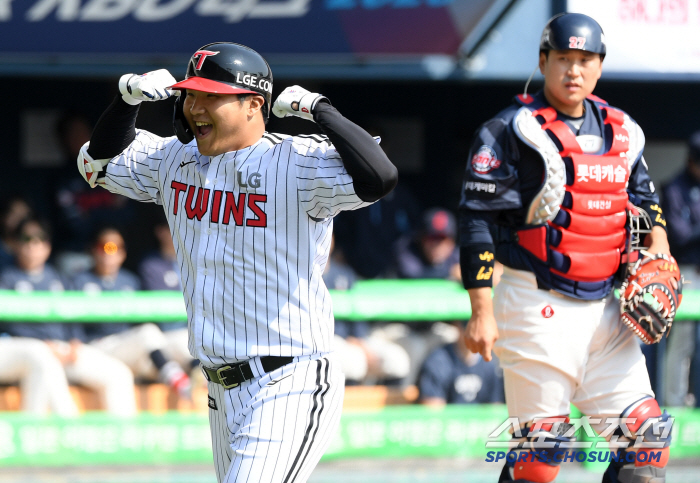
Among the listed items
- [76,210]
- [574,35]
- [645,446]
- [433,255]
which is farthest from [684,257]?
[76,210]

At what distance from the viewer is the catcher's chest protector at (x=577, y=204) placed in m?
3.66

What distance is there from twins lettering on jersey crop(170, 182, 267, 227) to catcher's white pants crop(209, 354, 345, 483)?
429 mm

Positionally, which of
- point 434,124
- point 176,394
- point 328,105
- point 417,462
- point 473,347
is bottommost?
point 417,462

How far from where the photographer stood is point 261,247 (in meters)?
2.98

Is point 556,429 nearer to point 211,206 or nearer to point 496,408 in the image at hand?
point 211,206

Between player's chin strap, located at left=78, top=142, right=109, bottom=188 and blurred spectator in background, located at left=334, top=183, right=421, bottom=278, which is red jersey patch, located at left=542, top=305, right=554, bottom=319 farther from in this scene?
blurred spectator in background, located at left=334, top=183, right=421, bottom=278

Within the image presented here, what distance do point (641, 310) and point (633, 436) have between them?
1.49 ft

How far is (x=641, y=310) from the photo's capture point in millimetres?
3662

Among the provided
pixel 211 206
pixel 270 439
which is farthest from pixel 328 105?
pixel 270 439

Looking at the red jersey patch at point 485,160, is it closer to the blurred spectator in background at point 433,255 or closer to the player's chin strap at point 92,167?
the player's chin strap at point 92,167

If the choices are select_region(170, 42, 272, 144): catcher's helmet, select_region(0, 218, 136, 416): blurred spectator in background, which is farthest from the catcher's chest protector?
select_region(0, 218, 136, 416): blurred spectator in background

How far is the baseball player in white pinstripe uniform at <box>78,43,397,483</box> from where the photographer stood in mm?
2932

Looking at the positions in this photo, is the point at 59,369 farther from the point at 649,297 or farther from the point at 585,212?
the point at 649,297

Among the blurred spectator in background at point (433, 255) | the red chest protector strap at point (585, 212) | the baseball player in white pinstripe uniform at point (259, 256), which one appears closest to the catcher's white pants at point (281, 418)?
the baseball player in white pinstripe uniform at point (259, 256)
